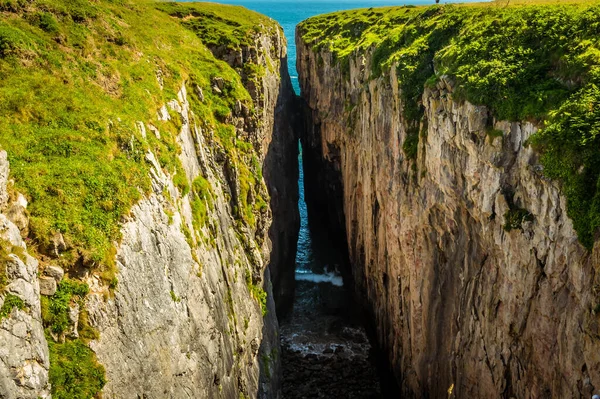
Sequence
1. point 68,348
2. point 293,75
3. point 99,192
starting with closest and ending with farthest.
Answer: point 68,348, point 99,192, point 293,75

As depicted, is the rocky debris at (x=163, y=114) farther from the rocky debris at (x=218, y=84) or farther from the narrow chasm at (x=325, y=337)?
the narrow chasm at (x=325, y=337)

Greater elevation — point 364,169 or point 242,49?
point 242,49

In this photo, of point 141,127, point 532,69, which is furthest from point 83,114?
point 532,69

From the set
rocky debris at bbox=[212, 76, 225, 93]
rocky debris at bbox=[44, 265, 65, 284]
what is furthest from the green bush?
rocky debris at bbox=[212, 76, 225, 93]

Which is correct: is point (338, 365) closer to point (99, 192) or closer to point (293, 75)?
point (99, 192)

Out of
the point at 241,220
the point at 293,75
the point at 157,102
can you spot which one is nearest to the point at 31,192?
the point at 157,102

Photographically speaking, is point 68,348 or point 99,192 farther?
point 99,192
